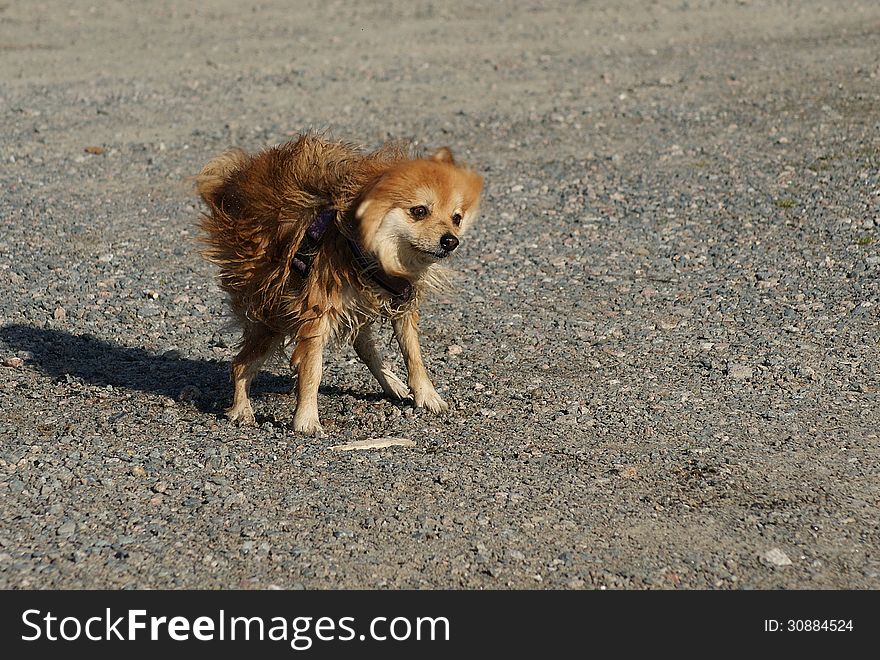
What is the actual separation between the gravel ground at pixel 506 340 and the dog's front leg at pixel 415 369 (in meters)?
0.11

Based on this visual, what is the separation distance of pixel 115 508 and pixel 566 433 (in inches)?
83.3

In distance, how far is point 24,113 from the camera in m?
13.1

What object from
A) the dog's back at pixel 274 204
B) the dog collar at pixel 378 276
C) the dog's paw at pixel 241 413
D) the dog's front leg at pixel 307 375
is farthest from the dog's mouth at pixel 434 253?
the dog's paw at pixel 241 413

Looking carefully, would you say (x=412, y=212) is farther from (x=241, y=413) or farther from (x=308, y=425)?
(x=241, y=413)

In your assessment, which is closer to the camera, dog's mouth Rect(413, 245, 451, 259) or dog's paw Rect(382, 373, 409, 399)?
dog's mouth Rect(413, 245, 451, 259)

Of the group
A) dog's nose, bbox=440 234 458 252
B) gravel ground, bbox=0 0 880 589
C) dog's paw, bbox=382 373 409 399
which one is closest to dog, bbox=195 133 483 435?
dog's nose, bbox=440 234 458 252

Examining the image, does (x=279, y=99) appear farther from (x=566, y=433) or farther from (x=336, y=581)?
(x=336, y=581)

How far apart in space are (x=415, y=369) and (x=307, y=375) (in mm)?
601

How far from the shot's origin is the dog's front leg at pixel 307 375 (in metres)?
5.71

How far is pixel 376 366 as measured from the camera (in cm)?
638

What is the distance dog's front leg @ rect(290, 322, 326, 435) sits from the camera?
225 inches

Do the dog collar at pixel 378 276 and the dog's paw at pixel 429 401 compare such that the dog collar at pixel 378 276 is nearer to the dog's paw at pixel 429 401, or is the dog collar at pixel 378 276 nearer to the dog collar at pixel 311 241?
the dog collar at pixel 311 241

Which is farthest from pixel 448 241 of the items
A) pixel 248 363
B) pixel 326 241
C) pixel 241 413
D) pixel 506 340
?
pixel 506 340

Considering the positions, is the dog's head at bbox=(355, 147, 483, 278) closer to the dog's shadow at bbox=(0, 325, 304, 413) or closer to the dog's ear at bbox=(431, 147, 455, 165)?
the dog's ear at bbox=(431, 147, 455, 165)
